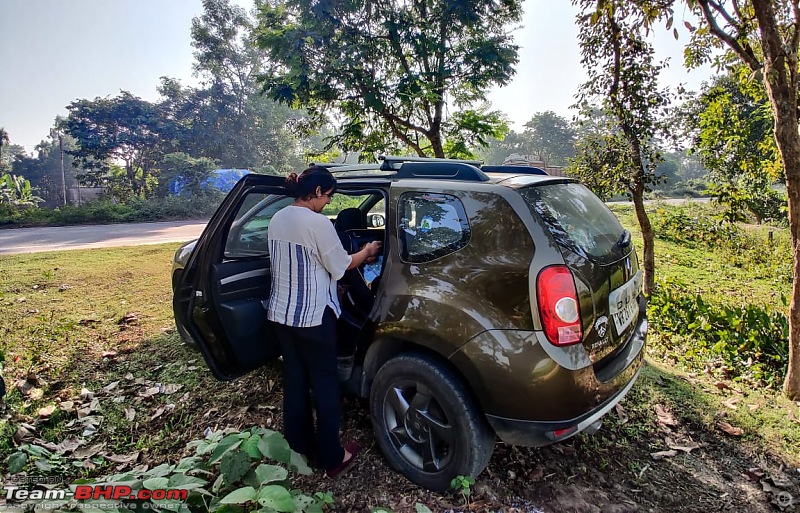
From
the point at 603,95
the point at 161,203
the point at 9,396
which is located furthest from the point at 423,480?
the point at 161,203

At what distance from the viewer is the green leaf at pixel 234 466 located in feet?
5.74

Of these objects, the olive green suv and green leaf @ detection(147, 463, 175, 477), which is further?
the olive green suv

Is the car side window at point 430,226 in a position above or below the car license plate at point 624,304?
above

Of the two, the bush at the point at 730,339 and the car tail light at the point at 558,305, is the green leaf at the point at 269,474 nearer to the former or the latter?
the car tail light at the point at 558,305

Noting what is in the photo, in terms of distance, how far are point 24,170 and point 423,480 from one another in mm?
52616

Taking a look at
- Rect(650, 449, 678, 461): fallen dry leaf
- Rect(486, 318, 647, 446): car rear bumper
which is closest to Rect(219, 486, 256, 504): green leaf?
Rect(486, 318, 647, 446): car rear bumper

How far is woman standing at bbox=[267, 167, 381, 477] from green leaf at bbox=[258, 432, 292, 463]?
46 centimetres

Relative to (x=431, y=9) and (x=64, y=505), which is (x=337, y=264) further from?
(x=431, y=9)

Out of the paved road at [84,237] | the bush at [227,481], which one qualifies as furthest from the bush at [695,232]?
the paved road at [84,237]

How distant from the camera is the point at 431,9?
7.12 metres

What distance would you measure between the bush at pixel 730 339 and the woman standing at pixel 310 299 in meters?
3.65

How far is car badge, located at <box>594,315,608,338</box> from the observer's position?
6.73 ft

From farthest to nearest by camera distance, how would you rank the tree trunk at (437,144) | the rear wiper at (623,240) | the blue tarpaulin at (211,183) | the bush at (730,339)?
the blue tarpaulin at (211,183) < the tree trunk at (437,144) < the bush at (730,339) < the rear wiper at (623,240)

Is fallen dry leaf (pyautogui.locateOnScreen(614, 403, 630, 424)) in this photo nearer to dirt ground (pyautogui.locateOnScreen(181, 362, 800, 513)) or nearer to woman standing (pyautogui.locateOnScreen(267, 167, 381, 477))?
dirt ground (pyautogui.locateOnScreen(181, 362, 800, 513))
